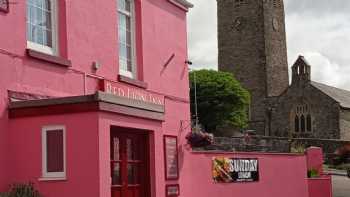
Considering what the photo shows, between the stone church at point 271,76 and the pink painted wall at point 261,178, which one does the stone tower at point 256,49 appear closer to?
the stone church at point 271,76

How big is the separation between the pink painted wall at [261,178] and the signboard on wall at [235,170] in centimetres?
13

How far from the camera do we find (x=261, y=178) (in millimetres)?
19906

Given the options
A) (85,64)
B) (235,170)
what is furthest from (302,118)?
(85,64)

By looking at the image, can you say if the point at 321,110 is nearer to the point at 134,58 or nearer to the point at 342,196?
the point at 342,196

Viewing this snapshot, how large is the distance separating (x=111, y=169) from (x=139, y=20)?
207 inches

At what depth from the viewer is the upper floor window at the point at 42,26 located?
42.2 ft

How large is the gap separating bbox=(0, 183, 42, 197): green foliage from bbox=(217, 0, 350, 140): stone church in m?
60.3

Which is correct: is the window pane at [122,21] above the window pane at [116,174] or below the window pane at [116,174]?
above

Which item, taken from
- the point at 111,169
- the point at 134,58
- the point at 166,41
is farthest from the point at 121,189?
the point at 166,41

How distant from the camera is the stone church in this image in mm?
70250

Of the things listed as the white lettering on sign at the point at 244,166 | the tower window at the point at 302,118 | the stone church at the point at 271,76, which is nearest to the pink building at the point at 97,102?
the white lettering on sign at the point at 244,166

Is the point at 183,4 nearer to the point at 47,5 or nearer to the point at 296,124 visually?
the point at 47,5

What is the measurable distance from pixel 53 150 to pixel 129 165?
1.94m

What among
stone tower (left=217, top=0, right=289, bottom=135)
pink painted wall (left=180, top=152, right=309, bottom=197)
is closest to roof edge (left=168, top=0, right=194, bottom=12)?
pink painted wall (left=180, top=152, right=309, bottom=197)
